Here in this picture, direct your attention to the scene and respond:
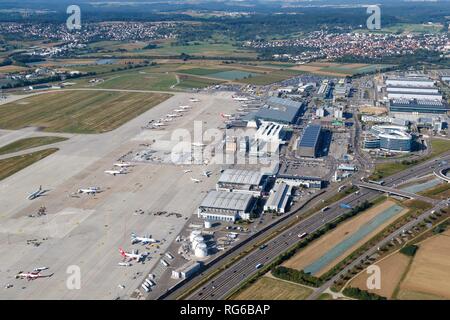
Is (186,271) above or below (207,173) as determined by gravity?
below

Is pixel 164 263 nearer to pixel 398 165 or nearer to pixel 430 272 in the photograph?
pixel 430 272

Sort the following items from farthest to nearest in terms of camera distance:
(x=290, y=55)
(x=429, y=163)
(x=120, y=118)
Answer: (x=290, y=55) → (x=120, y=118) → (x=429, y=163)

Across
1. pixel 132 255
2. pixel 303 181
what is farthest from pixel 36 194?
pixel 303 181

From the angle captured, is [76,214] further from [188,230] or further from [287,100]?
[287,100]

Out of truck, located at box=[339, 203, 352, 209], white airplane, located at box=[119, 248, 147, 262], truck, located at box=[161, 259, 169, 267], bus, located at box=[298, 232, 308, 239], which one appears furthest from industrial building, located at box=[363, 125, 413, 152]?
white airplane, located at box=[119, 248, 147, 262]

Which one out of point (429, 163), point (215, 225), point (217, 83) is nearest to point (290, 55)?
point (217, 83)

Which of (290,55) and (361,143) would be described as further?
(290,55)

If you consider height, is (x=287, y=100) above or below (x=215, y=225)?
above
